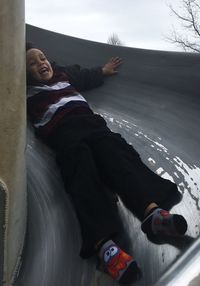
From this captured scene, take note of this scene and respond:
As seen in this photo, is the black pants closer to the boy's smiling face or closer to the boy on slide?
the boy on slide

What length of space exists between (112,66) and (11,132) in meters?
1.22

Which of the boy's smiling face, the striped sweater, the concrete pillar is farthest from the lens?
the boy's smiling face

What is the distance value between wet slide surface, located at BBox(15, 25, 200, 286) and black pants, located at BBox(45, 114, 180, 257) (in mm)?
62

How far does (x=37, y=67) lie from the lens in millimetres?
1848

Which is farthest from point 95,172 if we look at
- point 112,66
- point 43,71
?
point 112,66

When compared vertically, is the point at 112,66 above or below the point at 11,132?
below

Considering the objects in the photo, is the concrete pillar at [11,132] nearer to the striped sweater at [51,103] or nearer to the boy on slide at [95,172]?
the boy on slide at [95,172]

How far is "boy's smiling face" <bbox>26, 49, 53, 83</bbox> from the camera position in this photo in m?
1.83

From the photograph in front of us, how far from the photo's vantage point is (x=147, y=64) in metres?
2.31

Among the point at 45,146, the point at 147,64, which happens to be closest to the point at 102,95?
the point at 147,64

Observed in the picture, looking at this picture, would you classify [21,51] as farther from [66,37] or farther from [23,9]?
[66,37]

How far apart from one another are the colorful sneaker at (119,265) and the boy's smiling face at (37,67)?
791 millimetres

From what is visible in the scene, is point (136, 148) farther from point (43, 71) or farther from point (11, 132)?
point (11, 132)

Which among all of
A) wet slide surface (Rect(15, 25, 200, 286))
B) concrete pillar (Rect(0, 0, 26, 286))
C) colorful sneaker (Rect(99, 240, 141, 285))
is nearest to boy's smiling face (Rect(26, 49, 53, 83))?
wet slide surface (Rect(15, 25, 200, 286))
